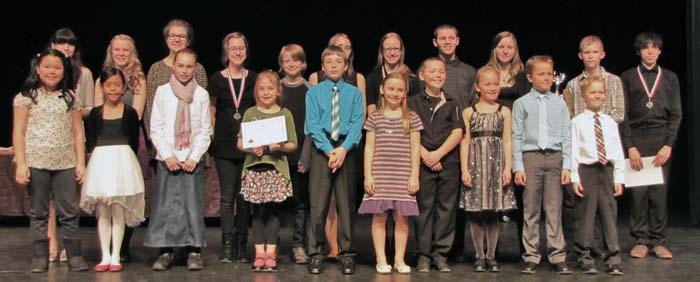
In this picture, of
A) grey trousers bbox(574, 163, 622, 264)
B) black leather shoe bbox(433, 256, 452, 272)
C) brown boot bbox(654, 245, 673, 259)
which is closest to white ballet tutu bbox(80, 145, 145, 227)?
black leather shoe bbox(433, 256, 452, 272)

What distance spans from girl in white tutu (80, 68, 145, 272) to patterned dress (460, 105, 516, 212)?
5.70ft

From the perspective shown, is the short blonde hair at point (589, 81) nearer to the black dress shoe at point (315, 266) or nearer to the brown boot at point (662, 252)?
the brown boot at point (662, 252)

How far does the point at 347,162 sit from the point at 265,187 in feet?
Result: 1.46

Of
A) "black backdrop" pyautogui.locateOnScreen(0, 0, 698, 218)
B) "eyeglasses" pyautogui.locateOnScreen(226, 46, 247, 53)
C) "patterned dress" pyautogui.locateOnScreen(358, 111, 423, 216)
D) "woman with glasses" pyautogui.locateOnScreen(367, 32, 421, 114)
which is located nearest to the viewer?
"patterned dress" pyautogui.locateOnScreen(358, 111, 423, 216)

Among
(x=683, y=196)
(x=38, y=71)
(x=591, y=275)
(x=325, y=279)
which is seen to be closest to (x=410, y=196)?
(x=325, y=279)

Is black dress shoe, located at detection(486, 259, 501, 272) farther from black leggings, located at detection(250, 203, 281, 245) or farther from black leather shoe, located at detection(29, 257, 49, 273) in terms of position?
black leather shoe, located at detection(29, 257, 49, 273)

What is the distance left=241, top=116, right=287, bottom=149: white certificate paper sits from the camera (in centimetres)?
472

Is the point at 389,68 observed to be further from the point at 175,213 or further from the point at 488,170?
the point at 175,213

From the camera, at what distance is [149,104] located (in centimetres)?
507

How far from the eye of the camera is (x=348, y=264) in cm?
477

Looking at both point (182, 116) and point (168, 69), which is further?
point (168, 69)

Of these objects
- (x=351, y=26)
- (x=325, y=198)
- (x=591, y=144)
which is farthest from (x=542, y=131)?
(x=351, y=26)

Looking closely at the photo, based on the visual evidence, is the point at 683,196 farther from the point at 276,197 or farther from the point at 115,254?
the point at 115,254

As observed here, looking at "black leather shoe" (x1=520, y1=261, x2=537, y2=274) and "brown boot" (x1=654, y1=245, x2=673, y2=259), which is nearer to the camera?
"black leather shoe" (x1=520, y1=261, x2=537, y2=274)
